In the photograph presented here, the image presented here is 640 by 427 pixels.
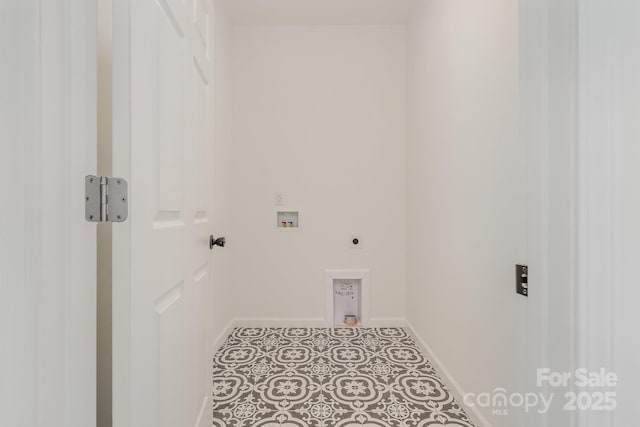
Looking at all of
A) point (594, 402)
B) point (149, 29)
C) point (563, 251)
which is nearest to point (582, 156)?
point (563, 251)

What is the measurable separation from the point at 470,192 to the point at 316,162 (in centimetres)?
151

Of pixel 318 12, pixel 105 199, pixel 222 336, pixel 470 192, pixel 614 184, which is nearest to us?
pixel 614 184

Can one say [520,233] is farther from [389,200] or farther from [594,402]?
[389,200]

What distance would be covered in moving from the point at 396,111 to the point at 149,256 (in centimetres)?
256

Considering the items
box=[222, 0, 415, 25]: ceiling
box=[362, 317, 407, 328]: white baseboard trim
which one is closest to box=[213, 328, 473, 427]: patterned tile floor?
box=[362, 317, 407, 328]: white baseboard trim

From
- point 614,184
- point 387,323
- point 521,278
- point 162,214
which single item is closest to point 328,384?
point 387,323

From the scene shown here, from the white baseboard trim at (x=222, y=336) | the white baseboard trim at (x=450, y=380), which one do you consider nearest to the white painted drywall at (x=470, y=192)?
the white baseboard trim at (x=450, y=380)

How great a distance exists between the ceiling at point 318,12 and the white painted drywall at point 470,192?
25 cm

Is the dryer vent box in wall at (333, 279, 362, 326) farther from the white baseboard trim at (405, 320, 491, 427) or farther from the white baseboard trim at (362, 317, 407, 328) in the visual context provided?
the white baseboard trim at (405, 320, 491, 427)

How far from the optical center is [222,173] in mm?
2607

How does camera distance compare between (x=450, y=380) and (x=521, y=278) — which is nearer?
(x=521, y=278)

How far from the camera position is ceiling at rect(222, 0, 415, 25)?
256 centimetres

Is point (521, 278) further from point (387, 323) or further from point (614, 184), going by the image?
point (387, 323)

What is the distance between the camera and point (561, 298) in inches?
20.0
